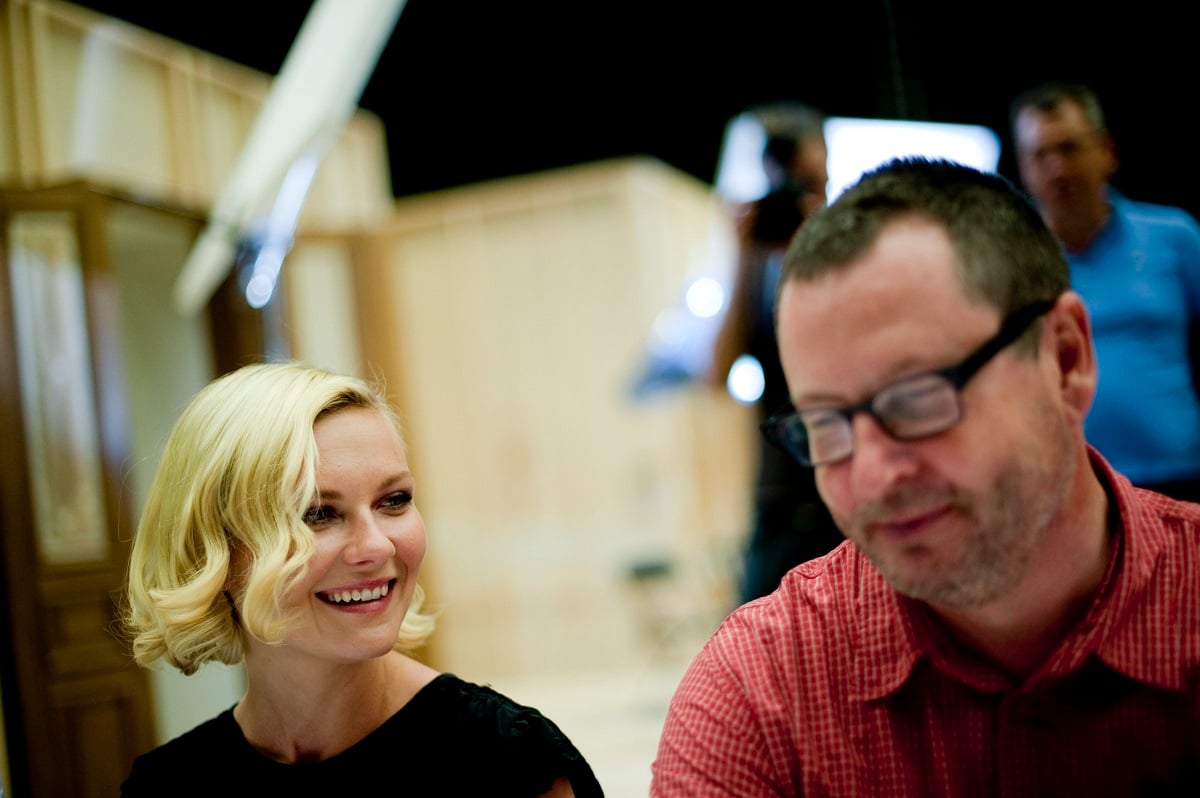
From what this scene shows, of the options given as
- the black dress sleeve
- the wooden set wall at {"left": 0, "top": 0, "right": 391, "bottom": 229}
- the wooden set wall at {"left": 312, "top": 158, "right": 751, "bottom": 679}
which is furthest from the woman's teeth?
the wooden set wall at {"left": 312, "top": 158, "right": 751, "bottom": 679}

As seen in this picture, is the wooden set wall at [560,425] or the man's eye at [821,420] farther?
the wooden set wall at [560,425]

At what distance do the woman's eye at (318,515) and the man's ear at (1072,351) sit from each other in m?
0.89

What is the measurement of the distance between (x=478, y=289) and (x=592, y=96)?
12.8ft

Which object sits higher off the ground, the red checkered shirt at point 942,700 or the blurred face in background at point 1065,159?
the blurred face in background at point 1065,159

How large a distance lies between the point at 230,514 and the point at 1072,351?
102 centimetres

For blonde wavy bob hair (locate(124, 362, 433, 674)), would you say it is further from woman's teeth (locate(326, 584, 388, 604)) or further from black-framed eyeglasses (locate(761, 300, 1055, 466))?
black-framed eyeglasses (locate(761, 300, 1055, 466))

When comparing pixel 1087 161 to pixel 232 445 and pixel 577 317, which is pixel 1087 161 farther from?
pixel 577 317

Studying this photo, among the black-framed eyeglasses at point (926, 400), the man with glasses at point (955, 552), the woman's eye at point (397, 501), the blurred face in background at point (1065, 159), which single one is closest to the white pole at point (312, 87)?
the woman's eye at point (397, 501)

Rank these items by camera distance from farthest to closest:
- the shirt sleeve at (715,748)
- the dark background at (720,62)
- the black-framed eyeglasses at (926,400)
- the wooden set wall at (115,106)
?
the wooden set wall at (115,106), the dark background at (720,62), the shirt sleeve at (715,748), the black-framed eyeglasses at (926,400)

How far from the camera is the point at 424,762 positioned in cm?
152

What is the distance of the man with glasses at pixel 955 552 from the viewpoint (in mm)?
1025

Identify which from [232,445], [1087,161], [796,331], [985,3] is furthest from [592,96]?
[796,331]

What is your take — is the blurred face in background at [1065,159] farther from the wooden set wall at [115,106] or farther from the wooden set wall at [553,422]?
the wooden set wall at [553,422]

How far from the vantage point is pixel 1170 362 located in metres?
1.96
